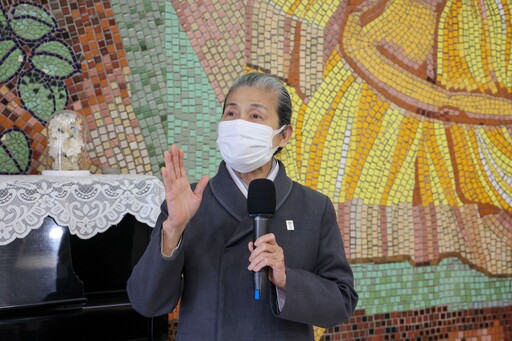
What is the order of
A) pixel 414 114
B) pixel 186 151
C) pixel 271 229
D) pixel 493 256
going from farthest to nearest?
pixel 493 256 < pixel 414 114 < pixel 186 151 < pixel 271 229

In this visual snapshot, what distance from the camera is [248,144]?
235cm

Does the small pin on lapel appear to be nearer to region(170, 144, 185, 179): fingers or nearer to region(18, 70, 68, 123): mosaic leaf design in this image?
region(170, 144, 185, 179): fingers

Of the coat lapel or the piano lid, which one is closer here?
the coat lapel

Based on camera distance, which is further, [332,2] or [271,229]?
[332,2]

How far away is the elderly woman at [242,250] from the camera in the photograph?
6.84ft

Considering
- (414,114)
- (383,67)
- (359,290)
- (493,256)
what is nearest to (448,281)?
(493,256)

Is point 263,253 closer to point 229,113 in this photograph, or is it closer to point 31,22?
point 229,113

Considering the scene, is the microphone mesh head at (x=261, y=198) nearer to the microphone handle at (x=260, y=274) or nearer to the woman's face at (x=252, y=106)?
the microphone handle at (x=260, y=274)

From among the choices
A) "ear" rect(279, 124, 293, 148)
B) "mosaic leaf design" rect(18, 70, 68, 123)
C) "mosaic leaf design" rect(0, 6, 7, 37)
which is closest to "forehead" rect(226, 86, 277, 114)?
"ear" rect(279, 124, 293, 148)

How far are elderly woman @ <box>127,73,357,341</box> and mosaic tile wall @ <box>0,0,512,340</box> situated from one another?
155 centimetres

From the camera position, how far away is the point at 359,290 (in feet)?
15.9

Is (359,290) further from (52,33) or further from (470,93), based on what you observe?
(52,33)

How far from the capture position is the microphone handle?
1.97m

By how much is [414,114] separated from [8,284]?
3.27 meters
